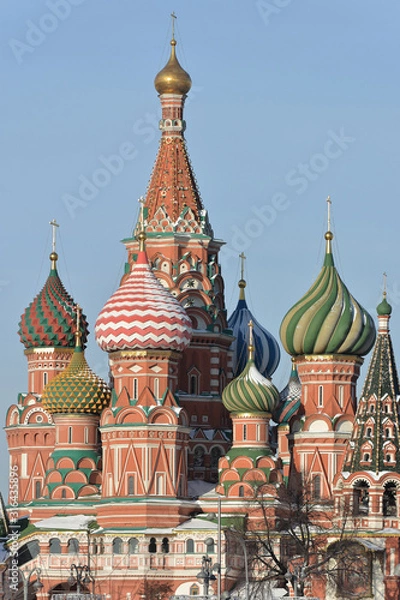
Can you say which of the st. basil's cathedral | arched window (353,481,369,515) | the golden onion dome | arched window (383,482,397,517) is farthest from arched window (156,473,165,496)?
the golden onion dome

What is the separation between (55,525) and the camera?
66.7 meters

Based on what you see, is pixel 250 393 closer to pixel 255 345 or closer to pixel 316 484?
pixel 316 484

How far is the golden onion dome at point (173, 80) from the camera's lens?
233 feet

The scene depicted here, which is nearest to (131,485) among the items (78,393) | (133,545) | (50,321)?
(133,545)

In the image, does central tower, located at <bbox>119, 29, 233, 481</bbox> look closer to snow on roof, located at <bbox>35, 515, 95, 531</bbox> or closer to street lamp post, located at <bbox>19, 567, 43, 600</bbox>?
snow on roof, located at <bbox>35, 515, 95, 531</bbox>

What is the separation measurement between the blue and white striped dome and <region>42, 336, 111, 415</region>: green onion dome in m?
5.31

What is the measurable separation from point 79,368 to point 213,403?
441 centimetres

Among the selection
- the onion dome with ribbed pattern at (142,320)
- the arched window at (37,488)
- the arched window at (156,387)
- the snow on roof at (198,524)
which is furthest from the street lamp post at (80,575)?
the arched window at (37,488)

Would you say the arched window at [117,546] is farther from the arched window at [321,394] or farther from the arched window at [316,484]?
the arched window at [321,394]

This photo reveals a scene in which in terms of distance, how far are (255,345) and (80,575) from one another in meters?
12.6

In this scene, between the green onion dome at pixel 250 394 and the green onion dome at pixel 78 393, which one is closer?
the green onion dome at pixel 250 394

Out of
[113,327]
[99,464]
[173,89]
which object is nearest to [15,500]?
[99,464]

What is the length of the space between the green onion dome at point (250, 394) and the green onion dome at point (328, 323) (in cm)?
184

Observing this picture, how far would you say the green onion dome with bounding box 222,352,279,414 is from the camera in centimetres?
6688
